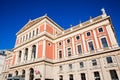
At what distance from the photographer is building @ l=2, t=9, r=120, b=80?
20.8m

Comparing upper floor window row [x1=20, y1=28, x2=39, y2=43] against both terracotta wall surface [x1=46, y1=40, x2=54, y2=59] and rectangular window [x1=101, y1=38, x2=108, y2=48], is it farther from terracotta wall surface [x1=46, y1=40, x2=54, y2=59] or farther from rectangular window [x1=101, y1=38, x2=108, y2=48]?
rectangular window [x1=101, y1=38, x2=108, y2=48]

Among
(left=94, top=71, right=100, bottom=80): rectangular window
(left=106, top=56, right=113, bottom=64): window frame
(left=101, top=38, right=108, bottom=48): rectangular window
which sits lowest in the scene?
(left=94, top=71, right=100, bottom=80): rectangular window

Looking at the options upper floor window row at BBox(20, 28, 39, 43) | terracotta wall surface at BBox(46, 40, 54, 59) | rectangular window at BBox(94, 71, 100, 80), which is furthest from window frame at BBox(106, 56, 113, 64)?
upper floor window row at BBox(20, 28, 39, 43)

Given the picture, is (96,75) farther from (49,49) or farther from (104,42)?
(49,49)

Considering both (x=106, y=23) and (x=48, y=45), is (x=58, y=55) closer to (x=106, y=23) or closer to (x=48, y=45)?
(x=48, y=45)

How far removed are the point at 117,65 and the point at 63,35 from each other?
16688 millimetres

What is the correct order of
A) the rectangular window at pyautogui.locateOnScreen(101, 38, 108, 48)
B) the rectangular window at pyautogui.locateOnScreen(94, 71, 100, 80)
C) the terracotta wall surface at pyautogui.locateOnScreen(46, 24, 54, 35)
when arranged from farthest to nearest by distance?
the terracotta wall surface at pyautogui.locateOnScreen(46, 24, 54, 35), the rectangular window at pyautogui.locateOnScreen(101, 38, 108, 48), the rectangular window at pyautogui.locateOnScreen(94, 71, 100, 80)

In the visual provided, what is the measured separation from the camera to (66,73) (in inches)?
992

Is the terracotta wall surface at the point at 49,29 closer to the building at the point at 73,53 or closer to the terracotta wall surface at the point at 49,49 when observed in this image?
the building at the point at 73,53

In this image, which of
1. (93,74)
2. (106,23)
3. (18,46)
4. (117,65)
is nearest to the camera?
(117,65)

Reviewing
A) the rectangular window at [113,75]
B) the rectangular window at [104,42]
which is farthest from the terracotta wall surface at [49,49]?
the rectangular window at [113,75]

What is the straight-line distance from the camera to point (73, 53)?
1045 inches

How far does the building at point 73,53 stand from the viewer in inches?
819

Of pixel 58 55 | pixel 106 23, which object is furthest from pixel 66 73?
pixel 106 23
